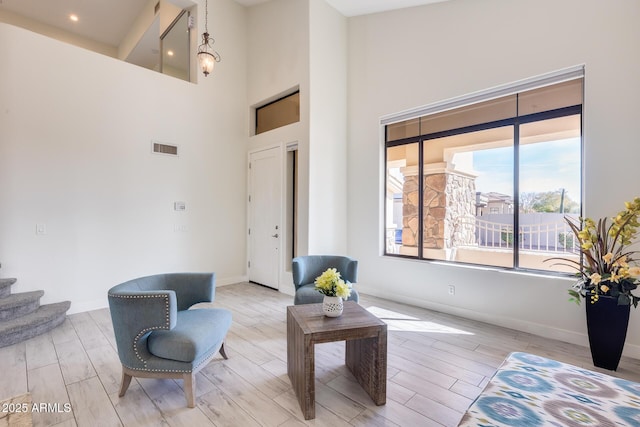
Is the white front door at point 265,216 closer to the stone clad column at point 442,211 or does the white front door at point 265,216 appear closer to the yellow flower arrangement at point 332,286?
the stone clad column at point 442,211

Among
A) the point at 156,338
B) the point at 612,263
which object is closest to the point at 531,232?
the point at 612,263

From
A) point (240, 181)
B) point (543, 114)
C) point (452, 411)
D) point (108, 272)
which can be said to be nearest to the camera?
point (452, 411)

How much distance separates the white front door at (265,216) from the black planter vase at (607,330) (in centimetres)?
395

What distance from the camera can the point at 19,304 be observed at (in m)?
3.16

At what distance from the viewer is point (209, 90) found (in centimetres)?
507

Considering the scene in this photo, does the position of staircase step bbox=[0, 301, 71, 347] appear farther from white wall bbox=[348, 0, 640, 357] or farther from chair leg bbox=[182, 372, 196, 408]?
white wall bbox=[348, 0, 640, 357]

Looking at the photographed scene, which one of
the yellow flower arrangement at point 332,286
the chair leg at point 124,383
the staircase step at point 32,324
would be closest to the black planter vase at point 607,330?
the yellow flower arrangement at point 332,286

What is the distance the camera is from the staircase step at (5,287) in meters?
3.23

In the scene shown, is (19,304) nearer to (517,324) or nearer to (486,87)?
(517,324)

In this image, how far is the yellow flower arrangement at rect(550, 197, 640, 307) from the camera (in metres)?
2.33

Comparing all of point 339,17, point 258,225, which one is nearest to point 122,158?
point 258,225

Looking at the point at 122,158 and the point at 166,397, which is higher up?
the point at 122,158

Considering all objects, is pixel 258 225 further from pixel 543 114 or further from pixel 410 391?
pixel 543 114

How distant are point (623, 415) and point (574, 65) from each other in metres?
3.19
